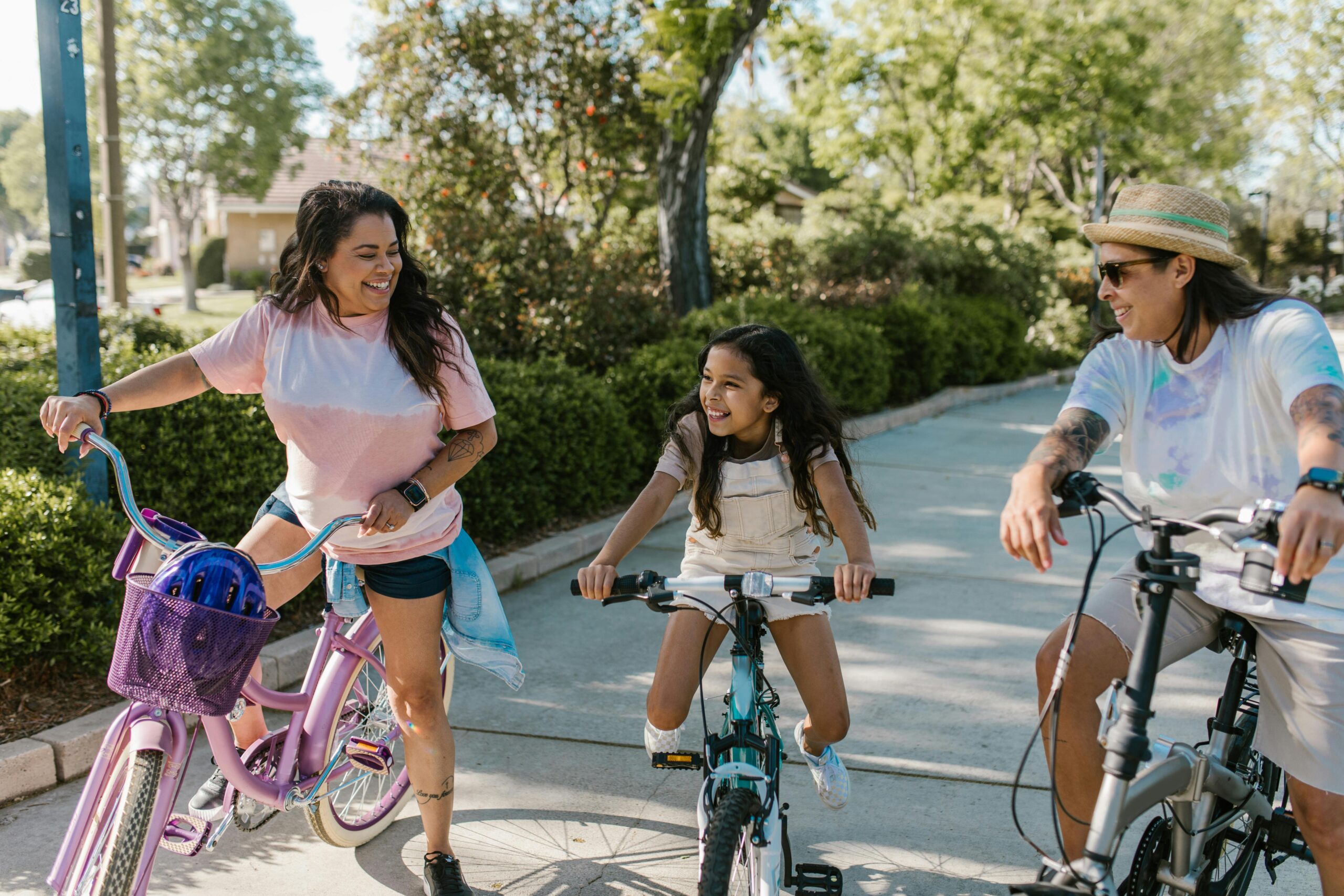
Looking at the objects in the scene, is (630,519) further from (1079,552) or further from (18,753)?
(1079,552)

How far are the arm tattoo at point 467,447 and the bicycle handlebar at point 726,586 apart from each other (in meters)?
0.50

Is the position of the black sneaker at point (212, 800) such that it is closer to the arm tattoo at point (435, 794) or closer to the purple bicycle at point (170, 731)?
the purple bicycle at point (170, 731)

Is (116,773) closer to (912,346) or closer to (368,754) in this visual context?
(368,754)

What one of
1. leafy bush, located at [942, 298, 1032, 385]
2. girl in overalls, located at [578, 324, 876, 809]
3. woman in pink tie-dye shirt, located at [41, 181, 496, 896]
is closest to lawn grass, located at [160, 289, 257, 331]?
leafy bush, located at [942, 298, 1032, 385]

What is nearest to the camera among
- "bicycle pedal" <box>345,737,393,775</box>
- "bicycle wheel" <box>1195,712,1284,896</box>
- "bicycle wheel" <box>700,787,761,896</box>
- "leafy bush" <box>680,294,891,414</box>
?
"bicycle wheel" <box>700,787,761,896</box>

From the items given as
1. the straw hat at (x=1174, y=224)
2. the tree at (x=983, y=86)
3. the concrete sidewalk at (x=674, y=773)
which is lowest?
the concrete sidewalk at (x=674, y=773)

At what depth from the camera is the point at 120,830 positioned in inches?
92.0

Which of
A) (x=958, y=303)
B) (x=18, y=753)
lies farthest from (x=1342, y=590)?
(x=958, y=303)

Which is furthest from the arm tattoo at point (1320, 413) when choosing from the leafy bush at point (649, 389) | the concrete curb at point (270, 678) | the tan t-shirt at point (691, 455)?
the leafy bush at point (649, 389)

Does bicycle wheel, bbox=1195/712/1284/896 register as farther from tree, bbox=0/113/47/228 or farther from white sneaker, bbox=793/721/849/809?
tree, bbox=0/113/47/228

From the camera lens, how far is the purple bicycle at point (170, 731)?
7.40 feet

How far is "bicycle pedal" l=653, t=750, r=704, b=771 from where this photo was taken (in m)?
2.77

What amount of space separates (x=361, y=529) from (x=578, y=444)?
14.5ft

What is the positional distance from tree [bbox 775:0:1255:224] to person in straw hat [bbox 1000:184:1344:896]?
19321mm
